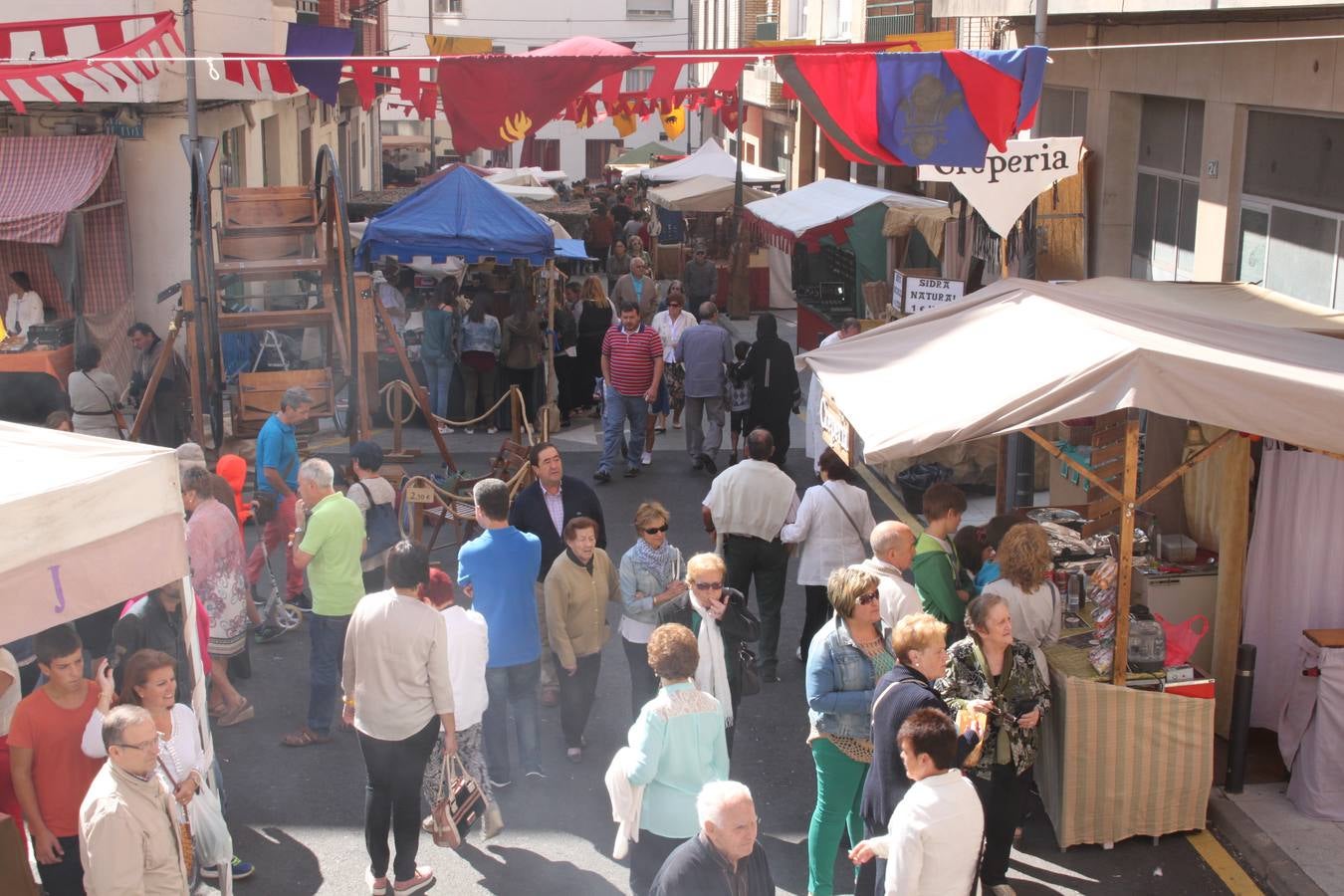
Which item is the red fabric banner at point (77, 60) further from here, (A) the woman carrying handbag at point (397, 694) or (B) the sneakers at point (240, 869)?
(B) the sneakers at point (240, 869)

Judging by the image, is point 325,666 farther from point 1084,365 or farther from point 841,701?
point 1084,365

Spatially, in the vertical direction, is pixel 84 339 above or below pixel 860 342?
below

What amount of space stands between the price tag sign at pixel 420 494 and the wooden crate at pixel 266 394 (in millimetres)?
2661

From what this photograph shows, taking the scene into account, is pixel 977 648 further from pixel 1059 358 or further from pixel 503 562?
pixel 503 562

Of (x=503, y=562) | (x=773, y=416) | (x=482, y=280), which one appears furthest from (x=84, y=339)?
(x=503, y=562)

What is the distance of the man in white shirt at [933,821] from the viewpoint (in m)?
4.87

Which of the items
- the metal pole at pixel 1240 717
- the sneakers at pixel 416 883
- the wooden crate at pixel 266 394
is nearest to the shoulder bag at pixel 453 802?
the sneakers at pixel 416 883

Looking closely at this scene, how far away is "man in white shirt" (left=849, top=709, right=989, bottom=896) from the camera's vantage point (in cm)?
487

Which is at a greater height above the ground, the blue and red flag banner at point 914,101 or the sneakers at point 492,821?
the blue and red flag banner at point 914,101

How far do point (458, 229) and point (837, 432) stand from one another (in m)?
7.17

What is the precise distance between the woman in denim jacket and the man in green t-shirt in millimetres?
2852

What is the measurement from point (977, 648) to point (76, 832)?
3.94 metres

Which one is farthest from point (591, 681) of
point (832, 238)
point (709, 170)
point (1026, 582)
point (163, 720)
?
point (709, 170)

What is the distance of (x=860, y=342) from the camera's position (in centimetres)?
874
